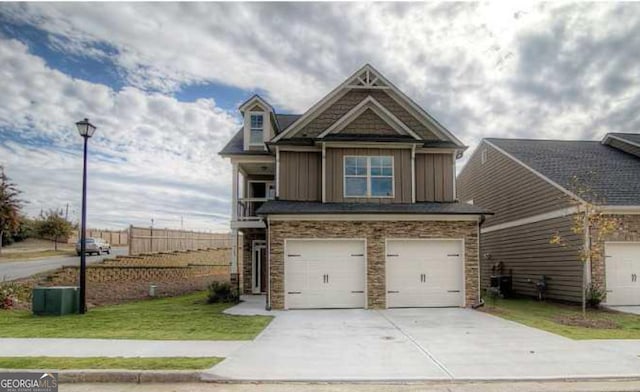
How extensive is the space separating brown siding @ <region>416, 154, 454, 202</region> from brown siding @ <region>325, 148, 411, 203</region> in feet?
1.99

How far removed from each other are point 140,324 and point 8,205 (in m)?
25.0

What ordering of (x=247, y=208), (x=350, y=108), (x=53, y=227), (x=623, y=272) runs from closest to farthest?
(x=623, y=272), (x=350, y=108), (x=247, y=208), (x=53, y=227)

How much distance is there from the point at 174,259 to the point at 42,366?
21918 mm

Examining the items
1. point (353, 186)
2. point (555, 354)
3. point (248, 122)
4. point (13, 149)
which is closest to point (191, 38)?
point (248, 122)

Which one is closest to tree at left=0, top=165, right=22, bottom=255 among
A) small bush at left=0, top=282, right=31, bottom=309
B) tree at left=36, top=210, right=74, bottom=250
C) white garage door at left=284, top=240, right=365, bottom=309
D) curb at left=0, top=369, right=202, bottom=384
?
tree at left=36, top=210, right=74, bottom=250

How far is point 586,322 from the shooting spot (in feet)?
39.8

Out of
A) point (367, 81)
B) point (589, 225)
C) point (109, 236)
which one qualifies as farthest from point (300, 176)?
point (109, 236)

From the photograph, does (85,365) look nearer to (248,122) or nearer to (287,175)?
(287,175)

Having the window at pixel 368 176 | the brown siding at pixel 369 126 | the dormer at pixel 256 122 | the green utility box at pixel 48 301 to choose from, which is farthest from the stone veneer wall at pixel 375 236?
the green utility box at pixel 48 301

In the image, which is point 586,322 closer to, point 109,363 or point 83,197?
point 109,363

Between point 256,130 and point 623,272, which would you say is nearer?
point 623,272

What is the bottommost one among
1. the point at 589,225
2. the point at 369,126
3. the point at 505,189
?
the point at 589,225

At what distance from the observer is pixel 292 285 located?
14.7 meters

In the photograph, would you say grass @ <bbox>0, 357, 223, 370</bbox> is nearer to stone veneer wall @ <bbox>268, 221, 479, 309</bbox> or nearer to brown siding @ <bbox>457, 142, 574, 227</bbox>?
stone veneer wall @ <bbox>268, 221, 479, 309</bbox>
